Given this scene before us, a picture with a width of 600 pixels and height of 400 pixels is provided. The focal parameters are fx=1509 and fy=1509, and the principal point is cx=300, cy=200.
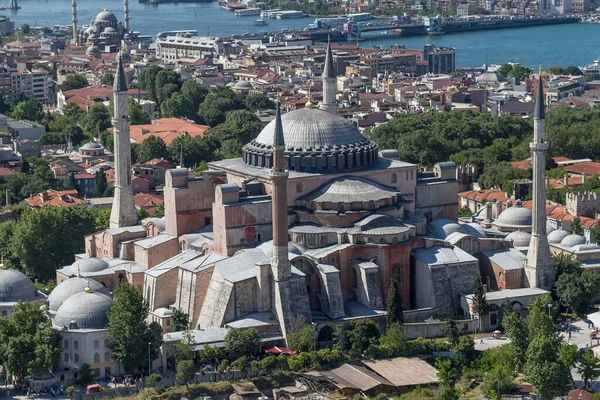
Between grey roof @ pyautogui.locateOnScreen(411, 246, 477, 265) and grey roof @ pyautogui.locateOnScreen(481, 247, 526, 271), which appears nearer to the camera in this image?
grey roof @ pyautogui.locateOnScreen(411, 246, 477, 265)

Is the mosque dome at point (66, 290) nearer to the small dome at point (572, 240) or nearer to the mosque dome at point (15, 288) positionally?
the mosque dome at point (15, 288)

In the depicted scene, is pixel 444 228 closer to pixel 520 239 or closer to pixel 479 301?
pixel 520 239

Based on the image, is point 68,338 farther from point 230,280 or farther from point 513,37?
point 513,37

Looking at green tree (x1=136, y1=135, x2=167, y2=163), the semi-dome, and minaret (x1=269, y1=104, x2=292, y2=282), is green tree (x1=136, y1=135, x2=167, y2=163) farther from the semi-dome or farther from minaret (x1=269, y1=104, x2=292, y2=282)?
the semi-dome

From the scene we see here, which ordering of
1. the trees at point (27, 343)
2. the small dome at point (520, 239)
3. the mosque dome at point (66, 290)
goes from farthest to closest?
the small dome at point (520, 239) → the mosque dome at point (66, 290) → the trees at point (27, 343)

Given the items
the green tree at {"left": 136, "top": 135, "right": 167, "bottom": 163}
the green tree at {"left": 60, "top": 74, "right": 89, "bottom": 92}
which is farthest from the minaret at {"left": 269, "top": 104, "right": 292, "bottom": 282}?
the green tree at {"left": 60, "top": 74, "right": 89, "bottom": 92}

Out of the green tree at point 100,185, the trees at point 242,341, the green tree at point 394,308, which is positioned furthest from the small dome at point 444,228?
the green tree at point 100,185
